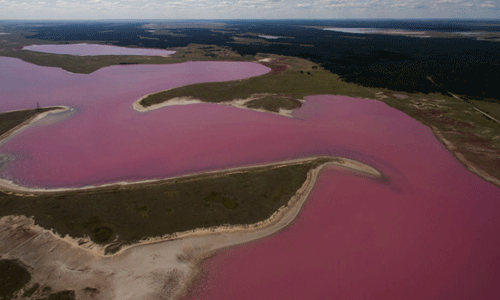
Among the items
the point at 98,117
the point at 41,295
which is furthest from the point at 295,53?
the point at 41,295

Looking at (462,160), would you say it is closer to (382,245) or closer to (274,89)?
(382,245)

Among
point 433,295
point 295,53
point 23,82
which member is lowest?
point 433,295

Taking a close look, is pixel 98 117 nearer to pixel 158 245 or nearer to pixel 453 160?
pixel 158 245

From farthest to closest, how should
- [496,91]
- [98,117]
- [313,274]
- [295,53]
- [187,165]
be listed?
1. [295,53]
2. [496,91]
3. [98,117]
4. [187,165]
5. [313,274]

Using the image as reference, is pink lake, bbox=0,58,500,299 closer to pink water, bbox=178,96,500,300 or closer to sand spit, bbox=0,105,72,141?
pink water, bbox=178,96,500,300

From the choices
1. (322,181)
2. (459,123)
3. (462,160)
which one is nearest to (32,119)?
(322,181)

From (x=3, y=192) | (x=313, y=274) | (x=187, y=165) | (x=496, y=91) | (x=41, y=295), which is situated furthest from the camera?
(x=496, y=91)
